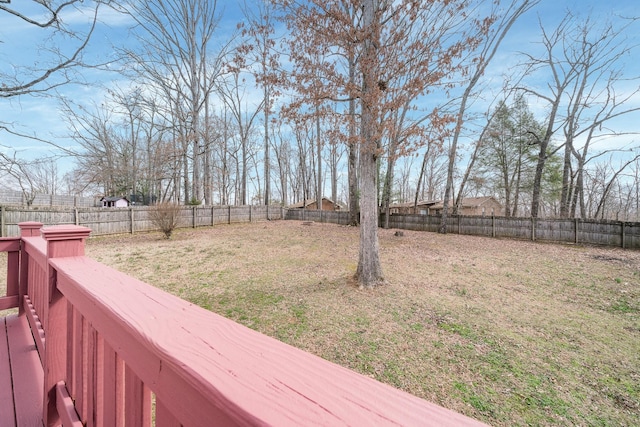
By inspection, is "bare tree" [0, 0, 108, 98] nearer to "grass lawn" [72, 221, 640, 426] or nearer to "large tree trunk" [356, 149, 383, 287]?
"grass lawn" [72, 221, 640, 426]

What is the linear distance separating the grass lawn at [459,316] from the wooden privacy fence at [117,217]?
127 inches

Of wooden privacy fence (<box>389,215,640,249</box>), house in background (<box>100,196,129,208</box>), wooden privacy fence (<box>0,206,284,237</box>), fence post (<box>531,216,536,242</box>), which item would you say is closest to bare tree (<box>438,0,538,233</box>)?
wooden privacy fence (<box>389,215,640,249</box>)

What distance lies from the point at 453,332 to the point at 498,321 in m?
0.96

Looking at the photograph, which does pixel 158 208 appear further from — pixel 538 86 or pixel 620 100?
pixel 620 100

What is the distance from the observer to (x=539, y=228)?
37.0ft

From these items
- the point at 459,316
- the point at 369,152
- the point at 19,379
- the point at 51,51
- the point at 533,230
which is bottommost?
the point at 459,316

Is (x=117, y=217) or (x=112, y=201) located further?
(x=112, y=201)

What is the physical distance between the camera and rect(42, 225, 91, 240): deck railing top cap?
1.40 metres

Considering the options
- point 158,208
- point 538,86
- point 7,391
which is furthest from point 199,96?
point 538,86

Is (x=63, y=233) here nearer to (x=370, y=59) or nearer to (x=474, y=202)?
(x=370, y=59)

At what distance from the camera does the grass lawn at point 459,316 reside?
2.61m

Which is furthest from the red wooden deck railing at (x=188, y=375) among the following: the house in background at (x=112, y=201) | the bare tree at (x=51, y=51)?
the house in background at (x=112, y=201)

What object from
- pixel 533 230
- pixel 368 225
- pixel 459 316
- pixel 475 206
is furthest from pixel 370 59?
pixel 475 206

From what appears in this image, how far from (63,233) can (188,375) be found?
5.05 feet
